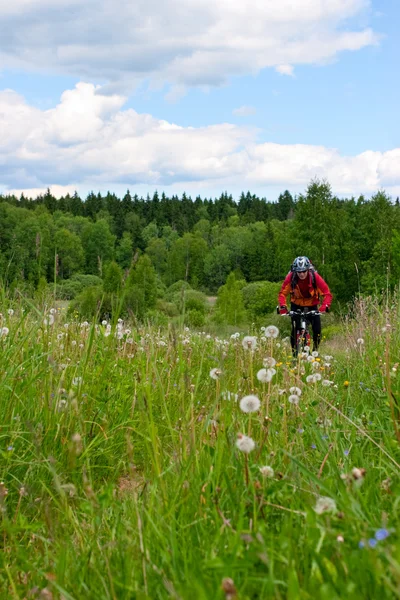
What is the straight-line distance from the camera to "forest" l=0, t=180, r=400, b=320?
542cm

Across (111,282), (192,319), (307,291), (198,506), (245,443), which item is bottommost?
(192,319)

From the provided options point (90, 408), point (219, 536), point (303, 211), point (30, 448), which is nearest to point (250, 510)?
point (219, 536)

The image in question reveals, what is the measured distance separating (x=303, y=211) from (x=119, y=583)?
2048 inches

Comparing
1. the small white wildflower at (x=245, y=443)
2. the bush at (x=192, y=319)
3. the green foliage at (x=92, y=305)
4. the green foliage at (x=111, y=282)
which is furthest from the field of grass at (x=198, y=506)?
the bush at (x=192, y=319)

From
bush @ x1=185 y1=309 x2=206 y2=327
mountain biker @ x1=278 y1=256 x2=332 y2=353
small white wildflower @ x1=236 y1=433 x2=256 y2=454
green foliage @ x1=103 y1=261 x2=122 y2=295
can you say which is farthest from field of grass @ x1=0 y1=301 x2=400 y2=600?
mountain biker @ x1=278 y1=256 x2=332 y2=353

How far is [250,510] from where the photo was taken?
222 centimetres

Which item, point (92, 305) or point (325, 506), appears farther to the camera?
point (92, 305)

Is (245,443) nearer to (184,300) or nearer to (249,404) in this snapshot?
(249,404)

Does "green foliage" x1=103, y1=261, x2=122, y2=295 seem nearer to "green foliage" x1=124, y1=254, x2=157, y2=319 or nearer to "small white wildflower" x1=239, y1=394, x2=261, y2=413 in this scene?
"green foliage" x1=124, y1=254, x2=157, y2=319

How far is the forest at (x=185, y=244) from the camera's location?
17.8 feet

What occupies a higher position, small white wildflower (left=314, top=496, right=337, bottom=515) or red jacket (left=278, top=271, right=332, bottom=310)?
small white wildflower (left=314, top=496, right=337, bottom=515)

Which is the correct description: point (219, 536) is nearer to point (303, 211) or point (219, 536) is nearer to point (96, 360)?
point (96, 360)

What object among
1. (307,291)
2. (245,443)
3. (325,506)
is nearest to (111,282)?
(245,443)

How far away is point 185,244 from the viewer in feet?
A: 68.8
